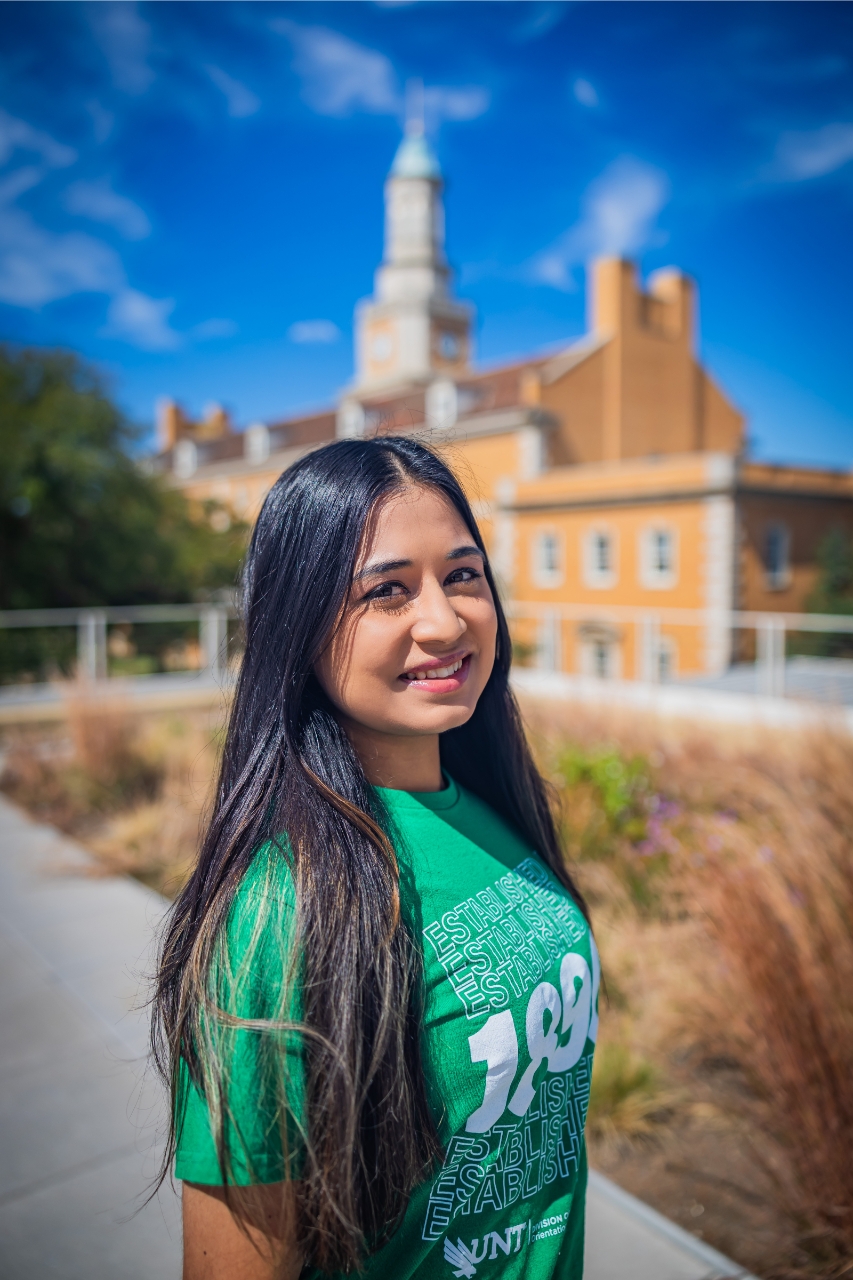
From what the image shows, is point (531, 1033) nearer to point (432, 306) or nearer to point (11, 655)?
point (11, 655)

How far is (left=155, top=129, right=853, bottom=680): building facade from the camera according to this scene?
27781 millimetres

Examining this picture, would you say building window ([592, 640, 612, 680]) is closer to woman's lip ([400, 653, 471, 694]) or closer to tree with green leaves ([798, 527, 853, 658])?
tree with green leaves ([798, 527, 853, 658])

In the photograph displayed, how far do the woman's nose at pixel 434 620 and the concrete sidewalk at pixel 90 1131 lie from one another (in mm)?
697

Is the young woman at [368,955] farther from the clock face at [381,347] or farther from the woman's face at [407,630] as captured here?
the clock face at [381,347]

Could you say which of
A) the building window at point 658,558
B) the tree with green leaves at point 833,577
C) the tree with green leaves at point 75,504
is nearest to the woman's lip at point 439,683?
the tree with green leaves at point 75,504

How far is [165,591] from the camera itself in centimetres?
2455

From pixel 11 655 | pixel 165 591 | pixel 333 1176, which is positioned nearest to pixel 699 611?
pixel 165 591

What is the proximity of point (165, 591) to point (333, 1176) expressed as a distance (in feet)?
81.1

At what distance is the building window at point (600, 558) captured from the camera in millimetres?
30156

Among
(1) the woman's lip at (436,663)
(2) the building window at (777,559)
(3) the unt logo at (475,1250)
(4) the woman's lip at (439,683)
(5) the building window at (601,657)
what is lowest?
(5) the building window at (601,657)

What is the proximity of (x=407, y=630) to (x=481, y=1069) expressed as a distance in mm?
556

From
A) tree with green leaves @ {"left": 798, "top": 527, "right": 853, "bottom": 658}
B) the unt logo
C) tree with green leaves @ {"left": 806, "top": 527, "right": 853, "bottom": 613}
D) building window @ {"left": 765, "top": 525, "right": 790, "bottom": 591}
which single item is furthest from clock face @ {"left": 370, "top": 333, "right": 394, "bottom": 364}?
the unt logo

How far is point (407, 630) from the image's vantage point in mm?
1168

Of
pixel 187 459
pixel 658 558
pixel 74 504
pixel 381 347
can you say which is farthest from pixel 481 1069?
pixel 187 459
